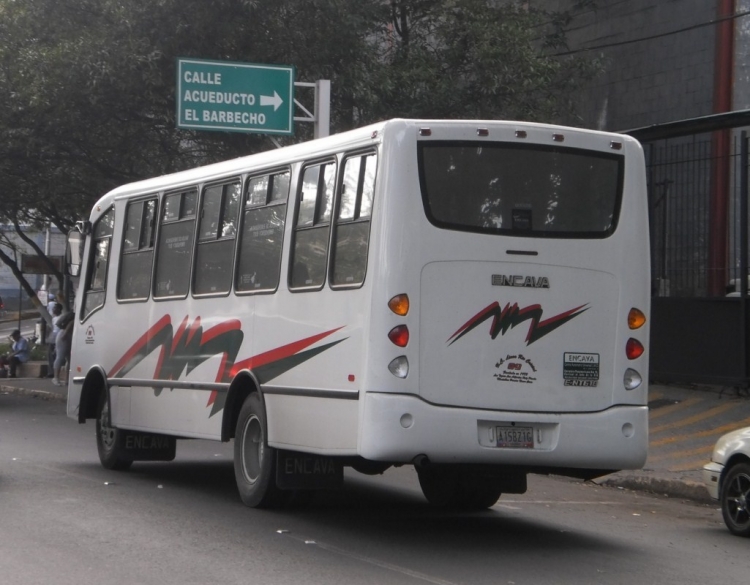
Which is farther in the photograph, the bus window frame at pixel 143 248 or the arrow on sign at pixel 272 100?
the arrow on sign at pixel 272 100

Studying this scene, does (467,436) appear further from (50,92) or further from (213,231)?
(50,92)

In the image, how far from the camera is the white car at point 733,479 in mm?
9930

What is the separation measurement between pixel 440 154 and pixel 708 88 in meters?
14.0

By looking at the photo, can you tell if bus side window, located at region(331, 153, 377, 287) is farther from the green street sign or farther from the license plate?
the green street sign

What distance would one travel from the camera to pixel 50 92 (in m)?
19.5

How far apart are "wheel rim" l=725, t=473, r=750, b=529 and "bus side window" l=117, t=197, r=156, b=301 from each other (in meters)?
5.90

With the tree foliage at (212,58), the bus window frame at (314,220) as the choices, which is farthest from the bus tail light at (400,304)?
the tree foliage at (212,58)

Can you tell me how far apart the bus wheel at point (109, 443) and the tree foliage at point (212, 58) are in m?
7.23

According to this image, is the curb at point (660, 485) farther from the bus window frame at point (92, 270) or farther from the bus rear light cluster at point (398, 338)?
the bus window frame at point (92, 270)

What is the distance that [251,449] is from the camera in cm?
1030

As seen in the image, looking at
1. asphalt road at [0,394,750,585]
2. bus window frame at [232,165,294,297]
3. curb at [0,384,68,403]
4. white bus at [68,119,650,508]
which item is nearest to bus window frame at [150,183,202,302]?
bus window frame at [232,165,294,297]

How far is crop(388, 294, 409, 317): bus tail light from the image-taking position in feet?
27.6

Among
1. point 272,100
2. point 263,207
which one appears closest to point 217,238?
point 263,207

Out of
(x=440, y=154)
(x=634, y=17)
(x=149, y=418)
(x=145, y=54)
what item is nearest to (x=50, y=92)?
(x=145, y=54)
